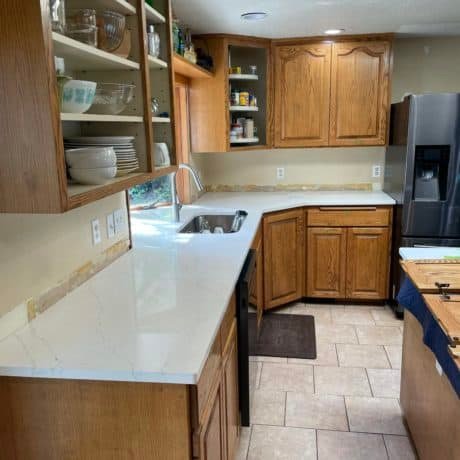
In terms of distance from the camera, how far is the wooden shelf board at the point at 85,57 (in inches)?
48.1

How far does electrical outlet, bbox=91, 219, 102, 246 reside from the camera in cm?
184

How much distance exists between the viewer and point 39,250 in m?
1.45

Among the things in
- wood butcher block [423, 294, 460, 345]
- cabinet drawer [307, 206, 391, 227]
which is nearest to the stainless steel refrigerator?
cabinet drawer [307, 206, 391, 227]

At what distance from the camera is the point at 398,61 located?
12.2ft

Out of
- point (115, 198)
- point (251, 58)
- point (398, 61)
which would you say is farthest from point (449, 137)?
point (115, 198)

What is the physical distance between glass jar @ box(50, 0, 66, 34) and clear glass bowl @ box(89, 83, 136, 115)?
0.31m

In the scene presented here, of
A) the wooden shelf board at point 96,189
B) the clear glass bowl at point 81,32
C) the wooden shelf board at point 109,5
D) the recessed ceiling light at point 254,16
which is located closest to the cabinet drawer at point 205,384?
the wooden shelf board at point 96,189

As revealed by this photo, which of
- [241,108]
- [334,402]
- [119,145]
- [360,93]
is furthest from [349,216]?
[119,145]

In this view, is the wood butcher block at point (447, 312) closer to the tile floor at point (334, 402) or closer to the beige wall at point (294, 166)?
the tile floor at point (334, 402)

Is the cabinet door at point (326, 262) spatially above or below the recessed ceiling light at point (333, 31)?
below

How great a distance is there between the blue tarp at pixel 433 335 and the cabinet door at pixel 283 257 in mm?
1546

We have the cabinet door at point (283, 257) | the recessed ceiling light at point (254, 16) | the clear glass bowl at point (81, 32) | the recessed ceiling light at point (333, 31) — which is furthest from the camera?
the cabinet door at point (283, 257)

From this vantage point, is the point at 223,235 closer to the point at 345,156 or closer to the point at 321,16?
the point at 321,16

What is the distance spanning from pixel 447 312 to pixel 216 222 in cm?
200
